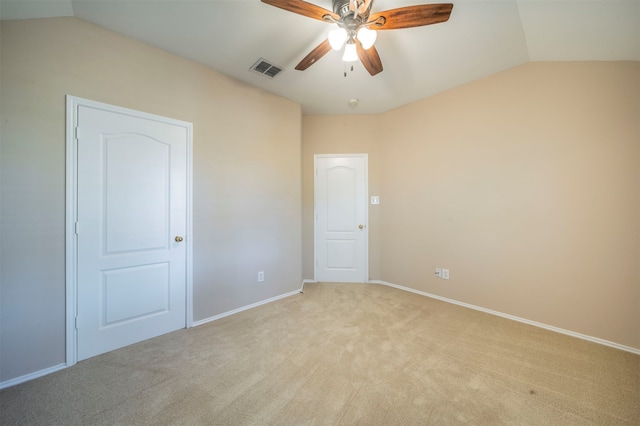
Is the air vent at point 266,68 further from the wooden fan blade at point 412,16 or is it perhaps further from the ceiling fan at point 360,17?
the wooden fan blade at point 412,16

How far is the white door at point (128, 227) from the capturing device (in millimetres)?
1940

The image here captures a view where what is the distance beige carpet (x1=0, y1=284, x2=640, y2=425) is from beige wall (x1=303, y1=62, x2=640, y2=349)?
45 centimetres

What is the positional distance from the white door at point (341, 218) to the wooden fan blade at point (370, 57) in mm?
1843

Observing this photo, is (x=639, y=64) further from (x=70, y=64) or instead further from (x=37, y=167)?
(x=37, y=167)

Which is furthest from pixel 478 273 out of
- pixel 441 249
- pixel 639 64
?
pixel 639 64

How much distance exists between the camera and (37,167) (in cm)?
174

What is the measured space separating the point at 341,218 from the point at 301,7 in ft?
9.32

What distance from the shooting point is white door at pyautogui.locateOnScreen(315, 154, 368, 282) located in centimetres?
394

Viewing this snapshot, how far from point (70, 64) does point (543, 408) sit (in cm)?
408

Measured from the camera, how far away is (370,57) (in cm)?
200

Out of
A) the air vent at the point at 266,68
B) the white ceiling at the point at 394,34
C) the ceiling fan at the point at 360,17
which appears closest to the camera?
the ceiling fan at the point at 360,17

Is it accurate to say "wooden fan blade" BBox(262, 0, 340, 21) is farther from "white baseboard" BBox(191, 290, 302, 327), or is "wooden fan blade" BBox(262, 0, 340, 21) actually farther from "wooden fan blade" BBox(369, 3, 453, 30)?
"white baseboard" BBox(191, 290, 302, 327)

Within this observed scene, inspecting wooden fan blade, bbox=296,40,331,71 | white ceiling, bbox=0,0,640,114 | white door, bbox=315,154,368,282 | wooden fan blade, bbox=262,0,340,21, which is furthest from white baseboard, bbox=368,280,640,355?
wooden fan blade, bbox=262,0,340,21

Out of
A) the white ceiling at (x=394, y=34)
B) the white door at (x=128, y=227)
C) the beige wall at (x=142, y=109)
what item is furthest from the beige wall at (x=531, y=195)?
the white door at (x=128, y=227)
